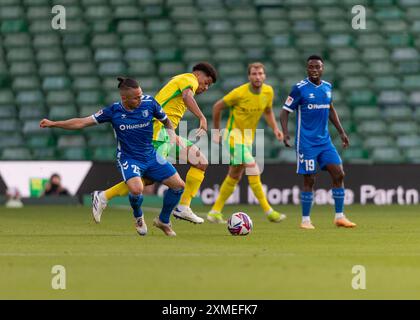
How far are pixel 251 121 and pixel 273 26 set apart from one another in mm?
10955

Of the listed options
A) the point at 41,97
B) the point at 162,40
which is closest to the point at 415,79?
the point at 162,40

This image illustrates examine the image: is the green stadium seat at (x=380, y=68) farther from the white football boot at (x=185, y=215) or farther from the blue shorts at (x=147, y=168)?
the blue shorts at (x=147, y=168)

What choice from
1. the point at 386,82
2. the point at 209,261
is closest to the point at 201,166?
the point at 209,261

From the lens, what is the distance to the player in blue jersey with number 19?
13820 millimetres

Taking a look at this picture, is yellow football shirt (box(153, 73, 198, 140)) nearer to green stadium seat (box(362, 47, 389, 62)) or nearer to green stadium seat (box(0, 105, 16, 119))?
green stadium seat (box(0, 105, 16, 119))

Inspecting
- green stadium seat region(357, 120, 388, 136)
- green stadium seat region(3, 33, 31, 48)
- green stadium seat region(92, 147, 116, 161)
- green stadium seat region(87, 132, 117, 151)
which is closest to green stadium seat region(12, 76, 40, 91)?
green stadium seat region(3, 33, 31, 48)

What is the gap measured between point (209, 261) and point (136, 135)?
3061 mm

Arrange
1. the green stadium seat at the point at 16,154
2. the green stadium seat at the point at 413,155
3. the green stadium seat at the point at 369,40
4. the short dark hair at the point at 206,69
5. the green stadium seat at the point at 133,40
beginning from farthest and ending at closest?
1. the green stadium seat at the point at 369,40
2. the green stadium seat at the point at 133,40
3. the green stadium seat at the point at 413,155
4. the green stadium seat at the point at 16,154
5. the short dark hair at the point at 206,69

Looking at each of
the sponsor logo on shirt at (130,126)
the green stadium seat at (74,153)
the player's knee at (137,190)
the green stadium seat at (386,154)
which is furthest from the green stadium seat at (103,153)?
the player's knee at (137,190)

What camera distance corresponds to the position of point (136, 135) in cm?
1210

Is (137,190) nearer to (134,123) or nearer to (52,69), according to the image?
(134,123)

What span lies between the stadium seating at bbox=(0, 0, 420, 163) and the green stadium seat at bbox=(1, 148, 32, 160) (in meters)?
0.02

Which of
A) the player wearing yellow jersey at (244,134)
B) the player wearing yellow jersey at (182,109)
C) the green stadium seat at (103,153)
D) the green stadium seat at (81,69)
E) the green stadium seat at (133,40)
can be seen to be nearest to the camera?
the player wearing yellow jersey at (182,109)

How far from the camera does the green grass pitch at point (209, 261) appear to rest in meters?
7.51
